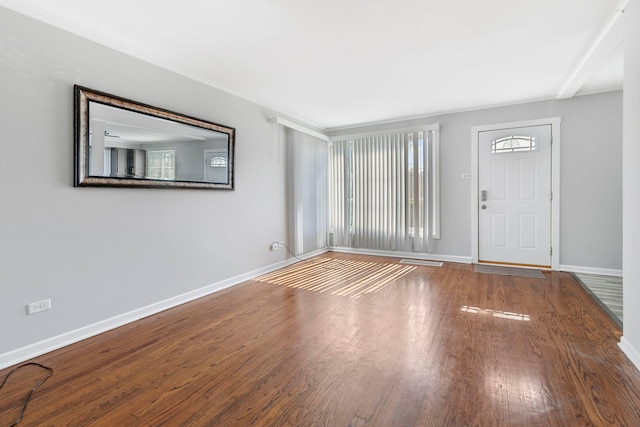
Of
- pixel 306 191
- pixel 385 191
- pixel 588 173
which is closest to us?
pixel 588 173

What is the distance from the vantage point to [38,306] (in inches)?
88.1

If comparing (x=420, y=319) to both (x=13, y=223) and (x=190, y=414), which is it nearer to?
(x=190, y=414)

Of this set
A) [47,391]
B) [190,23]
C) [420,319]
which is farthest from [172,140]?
[420,319]

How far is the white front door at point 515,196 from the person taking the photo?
176 inches

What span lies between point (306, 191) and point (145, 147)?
2.86 m

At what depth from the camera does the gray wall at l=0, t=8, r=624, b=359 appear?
2152 millimetres

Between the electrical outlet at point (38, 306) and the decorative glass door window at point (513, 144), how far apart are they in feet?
18.1

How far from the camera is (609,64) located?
10.8 feet

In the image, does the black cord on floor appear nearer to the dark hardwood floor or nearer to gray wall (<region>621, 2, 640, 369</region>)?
the dark hardwood floor

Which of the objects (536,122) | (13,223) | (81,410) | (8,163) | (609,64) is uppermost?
(609,64)

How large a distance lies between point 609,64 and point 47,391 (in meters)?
5.54

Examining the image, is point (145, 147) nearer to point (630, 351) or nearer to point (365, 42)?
point (365, 42)

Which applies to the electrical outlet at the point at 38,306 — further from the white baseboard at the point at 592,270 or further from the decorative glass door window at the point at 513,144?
the white baseboard at the point at 592,270

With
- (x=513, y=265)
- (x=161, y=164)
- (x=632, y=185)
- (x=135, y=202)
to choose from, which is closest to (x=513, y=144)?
(x=513, y=265)
